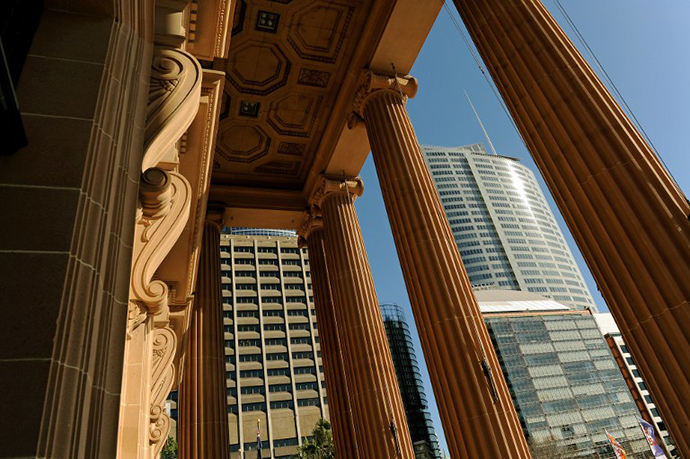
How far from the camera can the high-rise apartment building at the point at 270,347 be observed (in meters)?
67.4

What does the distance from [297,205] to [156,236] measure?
14751 mm

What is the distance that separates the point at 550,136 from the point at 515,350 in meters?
76.7

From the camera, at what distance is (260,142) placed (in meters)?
16.8

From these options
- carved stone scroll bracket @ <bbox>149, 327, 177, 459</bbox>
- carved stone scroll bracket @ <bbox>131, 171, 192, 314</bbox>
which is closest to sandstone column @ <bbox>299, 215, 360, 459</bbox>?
carved stone scroll bracket @ <bbox>149, 327, 177, 459</bbox>

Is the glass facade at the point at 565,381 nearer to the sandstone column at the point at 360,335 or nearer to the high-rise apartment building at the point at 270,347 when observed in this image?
the high-rise apartment building at the point at 270,347

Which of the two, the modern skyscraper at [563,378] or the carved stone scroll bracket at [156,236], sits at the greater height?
the modern skyscraper at [563,378]

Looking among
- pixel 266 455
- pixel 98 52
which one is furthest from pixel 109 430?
pixel 266 455

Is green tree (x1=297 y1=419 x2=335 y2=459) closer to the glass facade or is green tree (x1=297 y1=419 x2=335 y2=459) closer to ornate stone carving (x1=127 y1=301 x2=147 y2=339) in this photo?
ornate stone carving (x1=127 y1=301 x2=147 y2=339)

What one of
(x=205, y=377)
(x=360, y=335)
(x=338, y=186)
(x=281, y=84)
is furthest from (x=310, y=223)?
(x=205, y=377)

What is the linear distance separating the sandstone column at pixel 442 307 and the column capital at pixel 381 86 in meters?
0.43

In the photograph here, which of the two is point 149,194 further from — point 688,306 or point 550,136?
point 550,136

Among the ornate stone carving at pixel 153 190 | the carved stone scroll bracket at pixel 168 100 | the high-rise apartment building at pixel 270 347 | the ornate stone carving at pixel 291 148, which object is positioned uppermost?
the high-rise apartment building at pixel 270 347

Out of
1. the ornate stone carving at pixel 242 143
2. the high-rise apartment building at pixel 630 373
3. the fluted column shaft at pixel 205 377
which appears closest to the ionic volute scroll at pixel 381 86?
the ornate stone carving at pixel 242 143

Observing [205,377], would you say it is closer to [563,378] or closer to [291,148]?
[291,148]
